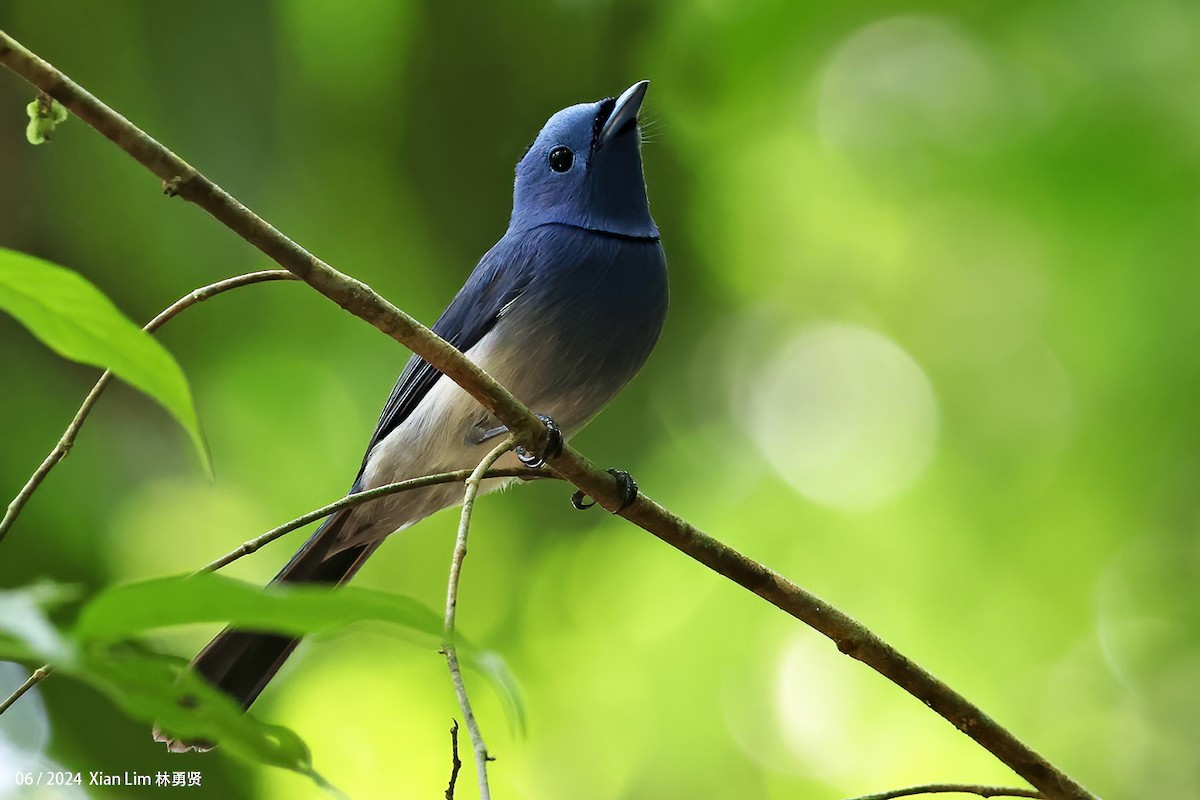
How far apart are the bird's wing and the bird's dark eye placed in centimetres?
27

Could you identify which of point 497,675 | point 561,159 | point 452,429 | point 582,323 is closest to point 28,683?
→ point 497,675

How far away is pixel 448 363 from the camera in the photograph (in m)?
1.72

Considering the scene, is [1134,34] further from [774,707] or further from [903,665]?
[903,665]

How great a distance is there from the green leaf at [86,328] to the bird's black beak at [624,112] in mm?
2606

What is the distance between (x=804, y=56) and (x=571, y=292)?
2.59m

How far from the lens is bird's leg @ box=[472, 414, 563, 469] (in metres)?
1.99

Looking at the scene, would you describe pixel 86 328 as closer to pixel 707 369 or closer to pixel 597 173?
pixel 597 173

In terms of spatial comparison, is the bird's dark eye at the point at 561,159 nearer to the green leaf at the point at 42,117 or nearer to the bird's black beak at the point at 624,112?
the bird's black beak at the point at 624,112

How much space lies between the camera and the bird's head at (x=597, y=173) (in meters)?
3.36

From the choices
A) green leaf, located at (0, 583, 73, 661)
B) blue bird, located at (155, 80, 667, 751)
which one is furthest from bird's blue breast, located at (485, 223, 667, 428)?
green leaf, located at (0, 583, 73, 661)

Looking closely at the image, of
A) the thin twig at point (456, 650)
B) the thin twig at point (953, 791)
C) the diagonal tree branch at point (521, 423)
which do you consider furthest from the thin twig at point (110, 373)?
the thin twig at point (953, 791)

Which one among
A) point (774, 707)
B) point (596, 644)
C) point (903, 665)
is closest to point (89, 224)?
point (596, 644)

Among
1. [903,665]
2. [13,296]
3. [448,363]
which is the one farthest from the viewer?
[903,665]

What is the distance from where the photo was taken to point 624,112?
3.34m
